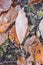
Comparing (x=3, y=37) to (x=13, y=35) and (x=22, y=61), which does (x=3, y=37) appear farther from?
(x=22, y=61)

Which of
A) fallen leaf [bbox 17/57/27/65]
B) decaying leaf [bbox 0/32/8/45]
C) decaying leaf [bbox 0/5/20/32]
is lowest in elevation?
fallen leaf [bbox 17/57/27/65]

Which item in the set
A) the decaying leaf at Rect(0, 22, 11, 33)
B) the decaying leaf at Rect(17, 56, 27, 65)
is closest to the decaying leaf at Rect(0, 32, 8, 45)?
the decaying leaf at Rect(0, 22, 11, 33)

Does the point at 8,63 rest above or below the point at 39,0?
below

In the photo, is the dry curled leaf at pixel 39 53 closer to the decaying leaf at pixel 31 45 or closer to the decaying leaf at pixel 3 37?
the decaying leaf at pixel 31 45

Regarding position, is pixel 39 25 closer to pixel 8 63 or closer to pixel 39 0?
pixel 39 0

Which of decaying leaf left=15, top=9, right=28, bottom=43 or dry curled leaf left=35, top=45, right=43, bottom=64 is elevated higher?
decaying leaf left=15, top=9, right=28, bottom=43

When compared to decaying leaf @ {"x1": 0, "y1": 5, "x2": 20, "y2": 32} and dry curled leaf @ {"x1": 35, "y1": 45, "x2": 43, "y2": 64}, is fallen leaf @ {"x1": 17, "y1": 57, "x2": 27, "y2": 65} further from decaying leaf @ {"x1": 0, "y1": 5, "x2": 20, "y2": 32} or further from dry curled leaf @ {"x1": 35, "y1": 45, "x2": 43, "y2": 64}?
decaying leaf @ {"x1": 0, "y1": 5, "x2": 20, "y2": 32}

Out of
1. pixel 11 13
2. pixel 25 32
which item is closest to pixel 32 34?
pixel 25 32

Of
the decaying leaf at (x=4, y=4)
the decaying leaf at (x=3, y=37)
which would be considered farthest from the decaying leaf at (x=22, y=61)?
the decaying leaf at (x=4, y=4)
